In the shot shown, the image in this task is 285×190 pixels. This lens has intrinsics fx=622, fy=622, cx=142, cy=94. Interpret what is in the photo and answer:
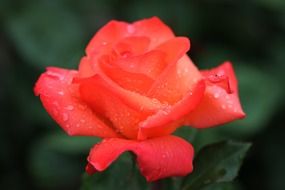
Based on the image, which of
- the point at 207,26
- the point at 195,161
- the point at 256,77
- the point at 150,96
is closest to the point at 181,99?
the point at 150,96

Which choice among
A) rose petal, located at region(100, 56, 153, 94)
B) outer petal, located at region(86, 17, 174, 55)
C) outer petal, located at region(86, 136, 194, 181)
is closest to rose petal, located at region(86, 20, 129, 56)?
outer petal, located at region(86, 17, 174, 55)

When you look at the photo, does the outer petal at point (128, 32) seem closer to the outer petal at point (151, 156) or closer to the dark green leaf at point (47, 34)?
the outer petal at point (151, 156)

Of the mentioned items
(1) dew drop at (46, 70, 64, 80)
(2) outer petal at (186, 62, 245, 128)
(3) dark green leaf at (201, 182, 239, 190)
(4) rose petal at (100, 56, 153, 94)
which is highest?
(4) rose petal at (100, 56, 153, 94)

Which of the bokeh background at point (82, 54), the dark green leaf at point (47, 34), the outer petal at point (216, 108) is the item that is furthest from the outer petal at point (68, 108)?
the dark green leaf at point (47, 34)

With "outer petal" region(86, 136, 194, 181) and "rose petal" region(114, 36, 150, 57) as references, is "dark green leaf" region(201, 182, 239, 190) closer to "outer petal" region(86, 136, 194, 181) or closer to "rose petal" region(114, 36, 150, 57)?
"outer petal" region(86, 136, 194, 181)

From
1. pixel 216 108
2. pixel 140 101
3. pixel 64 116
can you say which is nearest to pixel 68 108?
pixel 64 116

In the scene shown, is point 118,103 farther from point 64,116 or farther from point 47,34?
point 47,34
